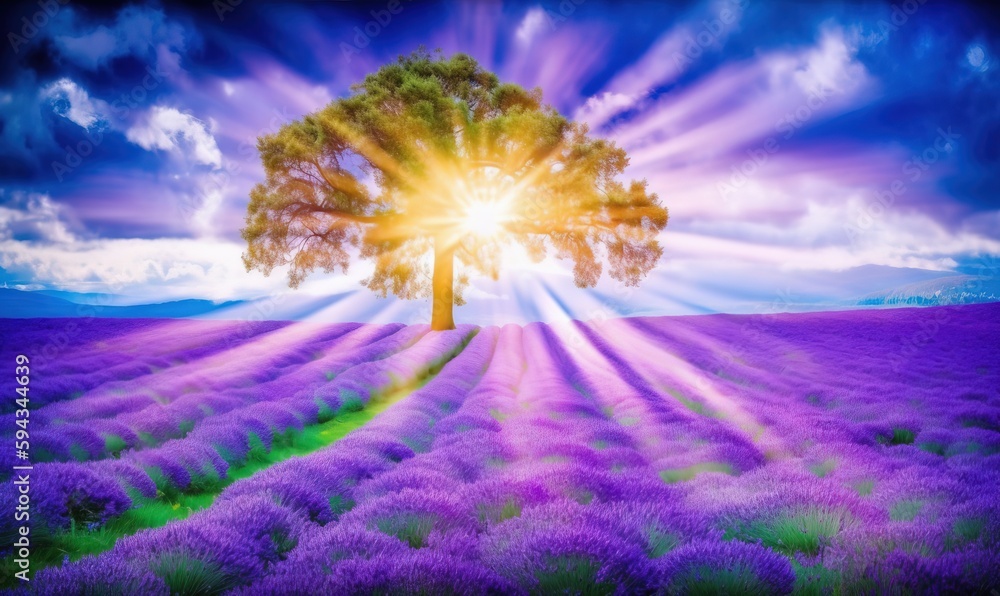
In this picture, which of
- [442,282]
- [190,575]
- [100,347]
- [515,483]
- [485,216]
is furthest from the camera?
[442,282]

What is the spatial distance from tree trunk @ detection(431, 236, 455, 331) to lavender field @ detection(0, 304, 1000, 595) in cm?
919

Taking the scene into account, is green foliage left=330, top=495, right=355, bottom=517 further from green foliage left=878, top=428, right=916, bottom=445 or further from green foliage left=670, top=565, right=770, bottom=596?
green foliage left=878, top=428, right=916, bottom=445

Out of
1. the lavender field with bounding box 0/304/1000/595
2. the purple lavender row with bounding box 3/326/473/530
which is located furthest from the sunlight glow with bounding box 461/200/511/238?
the purple lavender row with bounding box 3/326/473/530

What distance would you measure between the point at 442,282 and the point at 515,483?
17509 millimetres

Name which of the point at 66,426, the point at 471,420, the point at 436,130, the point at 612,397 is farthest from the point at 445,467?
the point at 436,130

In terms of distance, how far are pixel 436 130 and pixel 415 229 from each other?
444 cm

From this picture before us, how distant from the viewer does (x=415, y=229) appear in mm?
19344

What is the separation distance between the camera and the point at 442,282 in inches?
806

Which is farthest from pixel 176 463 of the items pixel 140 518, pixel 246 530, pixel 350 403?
pixel 350 403

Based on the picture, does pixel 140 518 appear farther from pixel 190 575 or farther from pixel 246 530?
pixel 190 575

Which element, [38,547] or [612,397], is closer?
[38,547]

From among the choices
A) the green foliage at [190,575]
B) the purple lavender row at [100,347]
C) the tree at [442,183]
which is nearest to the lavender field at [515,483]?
the green foliage at [190,575]

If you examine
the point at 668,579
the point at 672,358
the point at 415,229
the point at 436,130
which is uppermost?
the point at 436,130

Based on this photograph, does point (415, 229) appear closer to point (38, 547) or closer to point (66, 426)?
point (66, 426)
